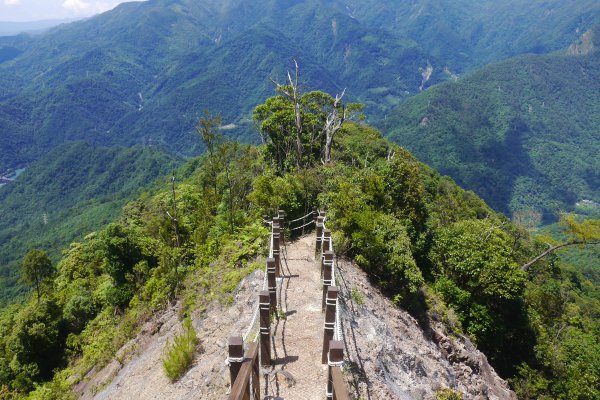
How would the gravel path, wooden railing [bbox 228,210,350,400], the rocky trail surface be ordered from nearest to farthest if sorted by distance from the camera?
1. wooden railing [bbox 228,210,350,400]
2. the gravel path
3. the rocky trail surface

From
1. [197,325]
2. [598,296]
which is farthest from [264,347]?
[598,296]

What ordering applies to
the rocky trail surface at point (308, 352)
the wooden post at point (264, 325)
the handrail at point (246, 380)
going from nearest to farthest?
the handrail at point (246, 380) < the wooden post at point (264, 325) < the rocky trail surface at point (308, 352)

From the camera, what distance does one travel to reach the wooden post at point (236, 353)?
5004mm

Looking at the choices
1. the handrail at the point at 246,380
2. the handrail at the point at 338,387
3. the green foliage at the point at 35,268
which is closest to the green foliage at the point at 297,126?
the green foliage at the point at 35,268

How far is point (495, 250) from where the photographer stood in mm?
15227

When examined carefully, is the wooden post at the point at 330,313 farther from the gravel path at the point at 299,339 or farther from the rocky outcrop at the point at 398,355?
the rocky outcrop at the point at 398,355

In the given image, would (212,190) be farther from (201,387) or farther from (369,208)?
(201,387)

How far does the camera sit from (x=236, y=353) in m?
5.07

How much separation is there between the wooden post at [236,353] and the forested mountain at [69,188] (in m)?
95.0

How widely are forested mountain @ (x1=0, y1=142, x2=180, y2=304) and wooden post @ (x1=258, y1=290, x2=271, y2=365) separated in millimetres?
93375

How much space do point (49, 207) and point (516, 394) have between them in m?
148

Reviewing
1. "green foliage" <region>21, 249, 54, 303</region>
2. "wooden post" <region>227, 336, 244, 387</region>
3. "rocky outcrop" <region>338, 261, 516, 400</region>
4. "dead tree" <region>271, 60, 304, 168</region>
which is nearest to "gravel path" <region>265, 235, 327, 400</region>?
"rocky outcrop" <region>338, 261, 516, 400</region>

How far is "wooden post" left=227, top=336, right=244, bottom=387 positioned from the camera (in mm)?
5004

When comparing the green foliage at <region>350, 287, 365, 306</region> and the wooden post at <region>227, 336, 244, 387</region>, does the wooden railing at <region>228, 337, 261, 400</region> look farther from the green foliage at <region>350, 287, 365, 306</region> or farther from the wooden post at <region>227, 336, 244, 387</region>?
the green foliage at <region>350, 287, 365, 306</region>
